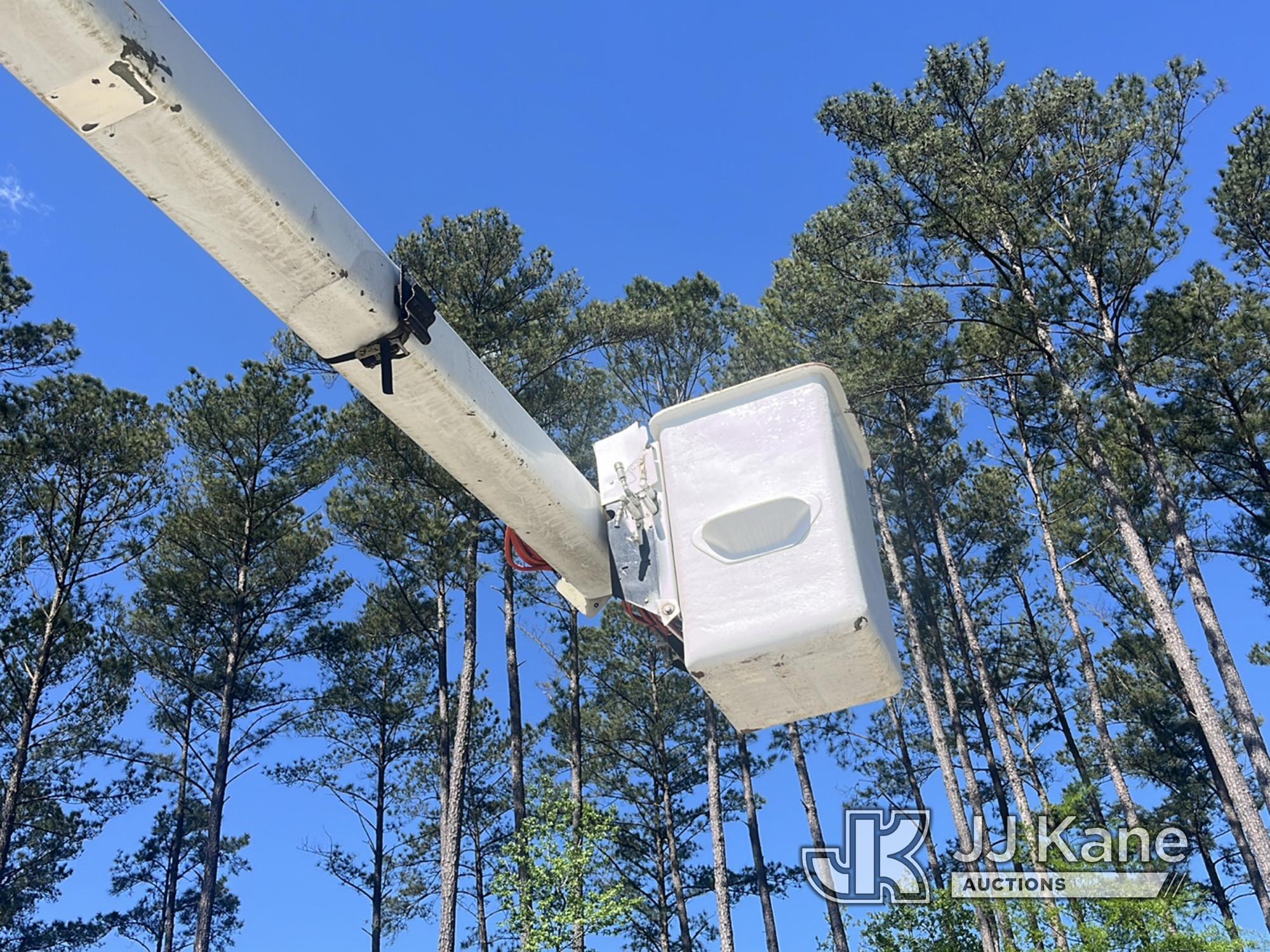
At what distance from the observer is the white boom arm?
8.39ft

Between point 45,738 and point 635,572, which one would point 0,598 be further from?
point 635,572

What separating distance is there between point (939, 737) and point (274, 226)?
50.4 feet

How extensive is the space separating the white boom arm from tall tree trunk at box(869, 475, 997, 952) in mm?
12033

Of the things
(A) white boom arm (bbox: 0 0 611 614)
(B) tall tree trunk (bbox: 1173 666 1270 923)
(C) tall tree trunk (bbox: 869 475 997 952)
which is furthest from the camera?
(B) tall tree trunk (bbox: 1173 666 1270 923)

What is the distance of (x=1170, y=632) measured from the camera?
1229 cm

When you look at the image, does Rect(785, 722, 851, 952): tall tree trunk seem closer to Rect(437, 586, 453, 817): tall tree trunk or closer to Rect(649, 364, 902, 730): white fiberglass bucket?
Rect(437, 586, 453, 817): tall tree trunk

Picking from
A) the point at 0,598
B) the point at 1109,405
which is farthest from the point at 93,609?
the point at 1109,405

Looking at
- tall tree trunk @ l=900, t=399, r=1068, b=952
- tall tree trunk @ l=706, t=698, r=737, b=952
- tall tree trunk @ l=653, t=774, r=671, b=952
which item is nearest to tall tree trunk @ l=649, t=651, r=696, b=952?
tall tree trunk @ l=653, t=774, r=671, b=952

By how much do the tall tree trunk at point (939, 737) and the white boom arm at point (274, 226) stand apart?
12.0 metres

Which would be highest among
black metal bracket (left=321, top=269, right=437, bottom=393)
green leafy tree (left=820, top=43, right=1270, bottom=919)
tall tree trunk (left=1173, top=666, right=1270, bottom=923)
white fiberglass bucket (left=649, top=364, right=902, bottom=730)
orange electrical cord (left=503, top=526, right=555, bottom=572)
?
green leafy tree (left=820, top=43, right=1270, bottom=919)

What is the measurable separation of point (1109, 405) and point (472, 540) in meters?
9.23

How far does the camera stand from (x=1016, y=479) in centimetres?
2011

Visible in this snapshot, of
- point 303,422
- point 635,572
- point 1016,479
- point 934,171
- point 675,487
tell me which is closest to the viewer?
point 675,487

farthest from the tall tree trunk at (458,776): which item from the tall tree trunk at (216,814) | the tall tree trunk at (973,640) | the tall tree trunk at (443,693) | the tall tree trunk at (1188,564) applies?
the tall tree trunk at (1188,564)
